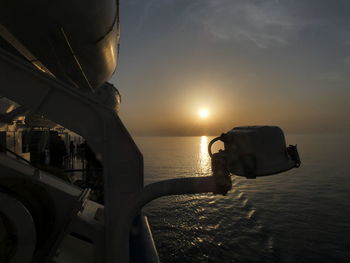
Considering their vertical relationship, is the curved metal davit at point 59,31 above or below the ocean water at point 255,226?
above

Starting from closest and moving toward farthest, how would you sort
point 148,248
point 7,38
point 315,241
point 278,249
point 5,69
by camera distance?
1. point 5,69
2. point 148,248
3. point 7,38
4. point 278,249
5. point 315,241

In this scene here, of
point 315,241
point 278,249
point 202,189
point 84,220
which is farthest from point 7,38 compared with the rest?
point 315,241

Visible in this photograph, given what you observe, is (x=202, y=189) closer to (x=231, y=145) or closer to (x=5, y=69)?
(x=231, y=145)

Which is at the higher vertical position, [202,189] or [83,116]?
[83,116]

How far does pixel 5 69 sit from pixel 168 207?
71.8ft

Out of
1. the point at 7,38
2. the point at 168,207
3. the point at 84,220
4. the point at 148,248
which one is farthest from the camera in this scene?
the point at 168,207

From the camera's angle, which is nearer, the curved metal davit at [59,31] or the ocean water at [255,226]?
the curved metal davit at [59,31]

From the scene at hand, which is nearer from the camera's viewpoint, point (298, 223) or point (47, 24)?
point (47, 24)

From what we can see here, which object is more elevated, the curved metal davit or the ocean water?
the curved metal davit

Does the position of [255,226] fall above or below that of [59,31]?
below

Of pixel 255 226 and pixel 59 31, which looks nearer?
pixel 59 31

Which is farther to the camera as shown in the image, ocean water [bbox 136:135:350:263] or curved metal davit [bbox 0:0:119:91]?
ocean water [bbox 136:135:350:263]

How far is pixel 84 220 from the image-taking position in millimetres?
3734

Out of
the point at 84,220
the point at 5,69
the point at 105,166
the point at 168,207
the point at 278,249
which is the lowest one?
the point at 278,249
